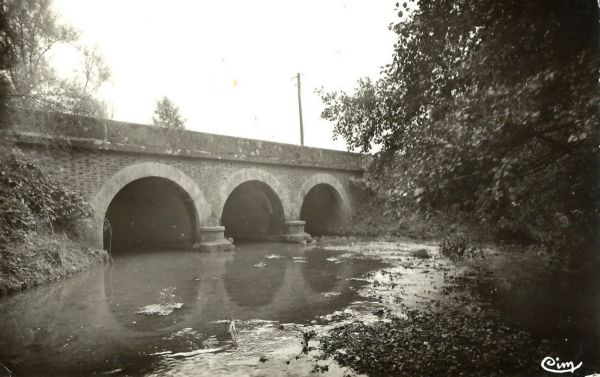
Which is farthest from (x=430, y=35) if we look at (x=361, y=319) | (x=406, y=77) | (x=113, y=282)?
(x=113, y=282)

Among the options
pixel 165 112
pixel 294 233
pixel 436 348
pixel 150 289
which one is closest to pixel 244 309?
pixel 150 289

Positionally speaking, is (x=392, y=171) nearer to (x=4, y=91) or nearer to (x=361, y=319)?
(x=361, y=319)

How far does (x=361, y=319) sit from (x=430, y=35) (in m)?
3.24

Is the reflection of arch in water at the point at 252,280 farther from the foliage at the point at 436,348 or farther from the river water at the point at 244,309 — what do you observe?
the foliage at the point at 436,348

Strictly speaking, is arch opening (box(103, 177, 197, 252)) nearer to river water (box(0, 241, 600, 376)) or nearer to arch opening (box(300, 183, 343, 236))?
river water (box(0, 241, 600, 376))

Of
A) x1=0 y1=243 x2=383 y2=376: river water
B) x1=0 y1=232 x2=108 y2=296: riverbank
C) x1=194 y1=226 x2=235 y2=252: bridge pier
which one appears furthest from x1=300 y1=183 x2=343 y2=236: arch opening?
x1=0 y1=232 x2=108 y2=296: riverbank

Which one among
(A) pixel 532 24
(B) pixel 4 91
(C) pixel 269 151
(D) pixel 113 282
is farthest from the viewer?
(C) pixel 269 151

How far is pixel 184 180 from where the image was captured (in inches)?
426

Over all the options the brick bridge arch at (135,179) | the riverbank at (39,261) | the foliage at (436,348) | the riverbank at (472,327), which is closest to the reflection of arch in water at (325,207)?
the brick bridge arch at (135,179)

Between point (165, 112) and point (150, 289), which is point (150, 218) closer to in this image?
point (150, 289)

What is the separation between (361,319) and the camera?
4.39 meters

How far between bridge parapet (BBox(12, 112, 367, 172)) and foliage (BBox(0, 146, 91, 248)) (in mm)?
757

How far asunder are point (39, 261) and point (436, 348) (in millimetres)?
6728

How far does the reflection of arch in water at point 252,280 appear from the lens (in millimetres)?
5654
